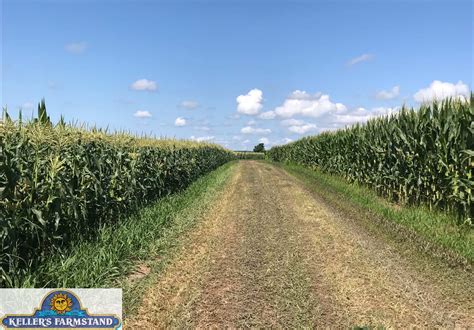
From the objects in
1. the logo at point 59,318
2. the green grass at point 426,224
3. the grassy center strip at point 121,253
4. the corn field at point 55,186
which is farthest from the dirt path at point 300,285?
the corn field at point 55,186

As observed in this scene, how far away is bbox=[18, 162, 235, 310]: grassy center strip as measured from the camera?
15.7 ft

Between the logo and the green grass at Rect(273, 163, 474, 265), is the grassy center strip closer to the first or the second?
the logo

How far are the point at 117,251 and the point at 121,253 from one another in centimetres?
7

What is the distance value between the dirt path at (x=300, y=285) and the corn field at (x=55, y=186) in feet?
6.34

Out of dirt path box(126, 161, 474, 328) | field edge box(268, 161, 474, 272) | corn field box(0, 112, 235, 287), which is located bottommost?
dirt path box(126, 161, 474, 328)

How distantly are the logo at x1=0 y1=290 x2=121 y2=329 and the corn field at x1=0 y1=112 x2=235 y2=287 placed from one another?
2.14ft

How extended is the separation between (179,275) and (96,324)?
5.40 feet

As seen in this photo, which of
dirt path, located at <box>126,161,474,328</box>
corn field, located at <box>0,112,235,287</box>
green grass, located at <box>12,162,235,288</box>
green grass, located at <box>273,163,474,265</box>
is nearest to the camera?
dirt path, located at <box>126,161,474,328</box>

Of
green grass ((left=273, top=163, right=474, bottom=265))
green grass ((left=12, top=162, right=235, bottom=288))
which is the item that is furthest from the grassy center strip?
green grass ((left=273, top=163, right=474, bottom=265))

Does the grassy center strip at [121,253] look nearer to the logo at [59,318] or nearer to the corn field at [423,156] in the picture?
the logo at [59,318]

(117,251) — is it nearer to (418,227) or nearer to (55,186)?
(55,186)

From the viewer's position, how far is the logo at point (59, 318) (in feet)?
12.9

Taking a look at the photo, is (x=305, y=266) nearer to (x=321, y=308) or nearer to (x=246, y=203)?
(x=321, y=308)

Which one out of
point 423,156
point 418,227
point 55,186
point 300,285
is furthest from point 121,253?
point 423,156
